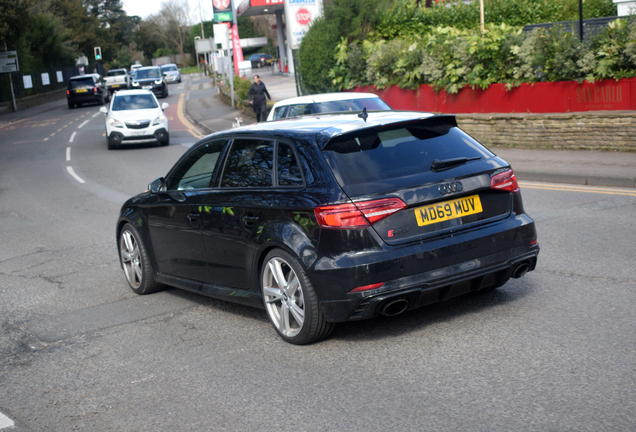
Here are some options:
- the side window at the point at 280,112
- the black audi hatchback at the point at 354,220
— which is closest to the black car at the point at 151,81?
the side window at the point at 280,112

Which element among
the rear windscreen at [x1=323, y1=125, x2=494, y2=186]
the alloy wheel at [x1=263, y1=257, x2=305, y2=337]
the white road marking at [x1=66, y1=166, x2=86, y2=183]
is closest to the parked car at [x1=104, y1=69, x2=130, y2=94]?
the white road marking at [x1=66, y1=166, x2=86, y2=183]

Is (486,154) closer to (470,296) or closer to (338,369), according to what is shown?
(470,296)

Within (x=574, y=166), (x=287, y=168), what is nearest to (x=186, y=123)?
(x=574, y=166)

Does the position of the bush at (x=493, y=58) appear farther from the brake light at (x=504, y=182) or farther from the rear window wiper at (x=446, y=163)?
the rear window wiper at (x=446, y=163)

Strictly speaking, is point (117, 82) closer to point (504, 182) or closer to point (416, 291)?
point (504, 182)

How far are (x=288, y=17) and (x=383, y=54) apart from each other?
266 inches

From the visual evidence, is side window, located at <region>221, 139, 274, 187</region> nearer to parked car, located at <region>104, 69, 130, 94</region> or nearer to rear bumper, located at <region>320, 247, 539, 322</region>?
rear bumper, located at <region>320, 247, 539, 322</region>

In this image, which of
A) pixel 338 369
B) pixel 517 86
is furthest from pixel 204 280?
pixel 517 86

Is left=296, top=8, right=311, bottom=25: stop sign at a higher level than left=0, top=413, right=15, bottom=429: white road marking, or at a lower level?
higher

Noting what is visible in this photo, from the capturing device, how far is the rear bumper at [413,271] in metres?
4.48

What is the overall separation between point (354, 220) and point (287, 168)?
0.77 metres

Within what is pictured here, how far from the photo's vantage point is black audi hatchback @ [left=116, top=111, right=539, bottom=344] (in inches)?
178

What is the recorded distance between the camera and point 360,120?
16.9 feet

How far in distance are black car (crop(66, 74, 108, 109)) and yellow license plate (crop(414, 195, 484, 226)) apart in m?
47.9
